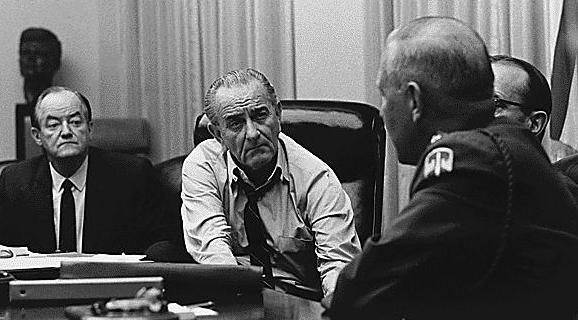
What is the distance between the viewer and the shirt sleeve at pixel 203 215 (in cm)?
328

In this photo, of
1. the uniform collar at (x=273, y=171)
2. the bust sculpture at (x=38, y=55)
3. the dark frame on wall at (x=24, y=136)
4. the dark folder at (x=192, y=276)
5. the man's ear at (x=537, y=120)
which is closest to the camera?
the dark folder at (x=192, y=276)

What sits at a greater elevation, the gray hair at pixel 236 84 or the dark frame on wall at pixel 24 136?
the gray hair at pixel 236 84

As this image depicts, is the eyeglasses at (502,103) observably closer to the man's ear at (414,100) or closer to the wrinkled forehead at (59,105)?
the man's ear at (414,100)

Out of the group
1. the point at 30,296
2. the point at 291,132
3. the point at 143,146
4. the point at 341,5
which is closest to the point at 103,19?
the point at 143,146

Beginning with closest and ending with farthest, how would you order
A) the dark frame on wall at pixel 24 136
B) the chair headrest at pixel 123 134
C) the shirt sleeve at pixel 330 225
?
1. the shirt sleeve at pixel 330 225
2. the chair headrest at pixel 123 134
3. the dark frame on wall at pixel 24 136

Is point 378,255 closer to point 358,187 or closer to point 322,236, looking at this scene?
point 322,236

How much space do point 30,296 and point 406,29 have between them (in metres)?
0.94

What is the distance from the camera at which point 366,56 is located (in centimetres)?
478

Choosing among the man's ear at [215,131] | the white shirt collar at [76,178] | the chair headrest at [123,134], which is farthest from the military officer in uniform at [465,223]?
the chair headrest at [123,134]

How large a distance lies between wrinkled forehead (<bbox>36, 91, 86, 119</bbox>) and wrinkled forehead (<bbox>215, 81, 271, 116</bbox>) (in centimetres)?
119

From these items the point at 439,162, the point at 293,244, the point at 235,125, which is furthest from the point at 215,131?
the point at 439,162

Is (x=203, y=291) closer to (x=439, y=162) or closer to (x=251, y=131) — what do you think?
(x=439, y=162)

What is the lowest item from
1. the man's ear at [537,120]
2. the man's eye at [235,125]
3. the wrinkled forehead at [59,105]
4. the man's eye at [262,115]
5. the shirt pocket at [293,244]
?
the shirt pocket at [293,244]

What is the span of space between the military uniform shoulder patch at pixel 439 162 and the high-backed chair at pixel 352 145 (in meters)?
1.72
